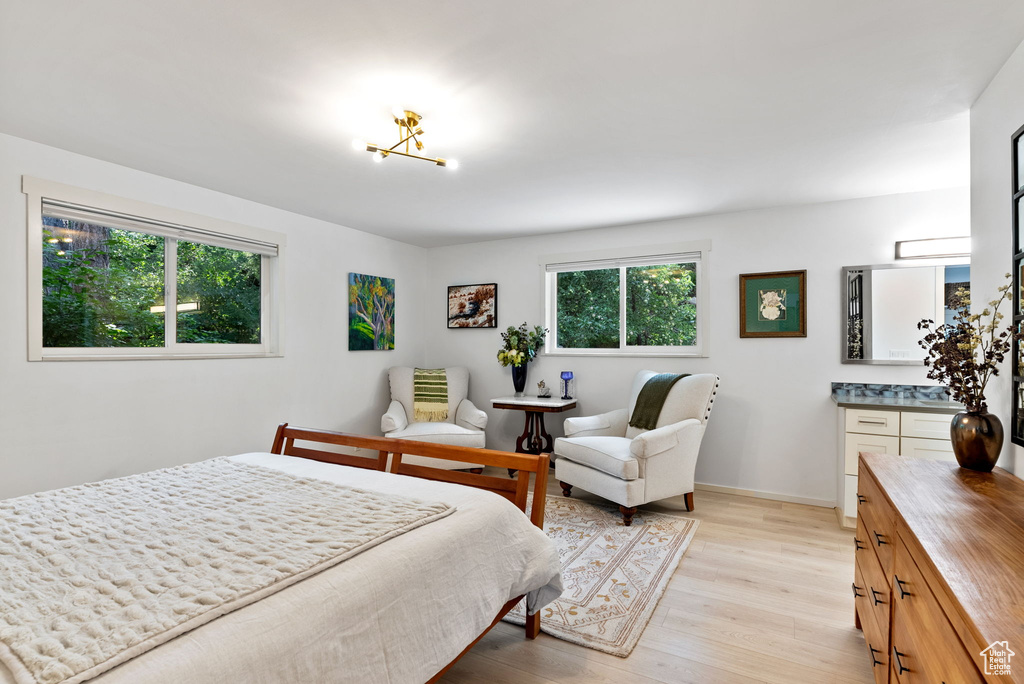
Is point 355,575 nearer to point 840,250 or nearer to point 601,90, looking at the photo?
point 601,90

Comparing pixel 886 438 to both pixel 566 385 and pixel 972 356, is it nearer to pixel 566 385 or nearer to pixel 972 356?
pixel 972 356

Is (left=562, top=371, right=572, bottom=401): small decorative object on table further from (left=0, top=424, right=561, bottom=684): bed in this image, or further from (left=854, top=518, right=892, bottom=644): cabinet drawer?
(left=854, top=518, right=892, bottom=644): cabinet drawer

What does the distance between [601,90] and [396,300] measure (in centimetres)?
357

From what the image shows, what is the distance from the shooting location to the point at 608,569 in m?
2.80

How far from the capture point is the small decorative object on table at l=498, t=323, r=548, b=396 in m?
4.96

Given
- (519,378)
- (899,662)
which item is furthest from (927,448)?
(519,378)

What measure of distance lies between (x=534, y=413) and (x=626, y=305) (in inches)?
51.9

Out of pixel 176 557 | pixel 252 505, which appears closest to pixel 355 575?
pixel 176 557

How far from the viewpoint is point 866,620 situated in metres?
1.91

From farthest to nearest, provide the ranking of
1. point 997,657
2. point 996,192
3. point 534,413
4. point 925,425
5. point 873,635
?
point 534,413 < point 925,425 < point 996,192 < point 873,635 < point 997,657

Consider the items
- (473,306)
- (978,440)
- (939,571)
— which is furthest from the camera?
(473,306)

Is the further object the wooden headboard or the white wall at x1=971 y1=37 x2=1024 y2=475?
the wooden headboard

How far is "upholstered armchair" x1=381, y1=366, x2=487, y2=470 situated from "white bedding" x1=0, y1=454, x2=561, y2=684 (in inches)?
95.7

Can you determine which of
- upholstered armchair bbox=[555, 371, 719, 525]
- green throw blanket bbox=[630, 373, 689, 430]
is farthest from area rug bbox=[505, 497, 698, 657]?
green throw blanket bbox=[630, 373, 689, 430]
